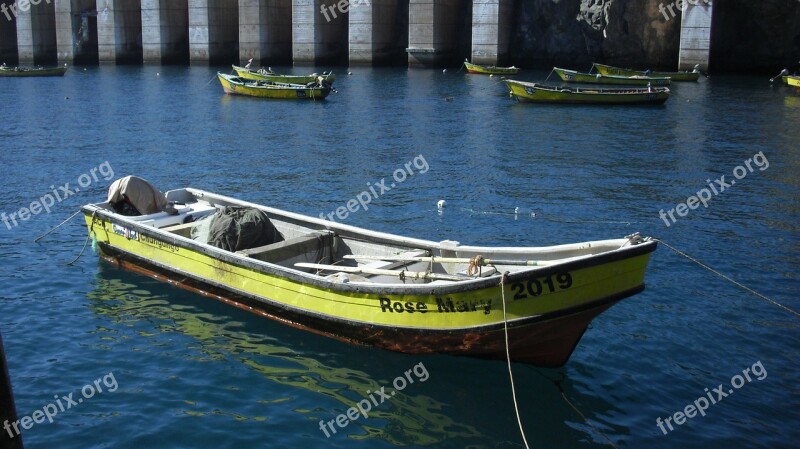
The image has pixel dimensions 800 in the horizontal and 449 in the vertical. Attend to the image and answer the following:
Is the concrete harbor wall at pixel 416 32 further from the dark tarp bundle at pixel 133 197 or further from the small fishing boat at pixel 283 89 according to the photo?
the dark tarp bundle at pixel 133 197

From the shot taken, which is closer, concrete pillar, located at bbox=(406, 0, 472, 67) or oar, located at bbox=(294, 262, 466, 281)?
oar, located at bbox=(294, 262, 466, 281)

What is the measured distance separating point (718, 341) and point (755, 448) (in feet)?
10.4

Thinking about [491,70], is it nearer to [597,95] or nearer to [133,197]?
Answer: [597,95]

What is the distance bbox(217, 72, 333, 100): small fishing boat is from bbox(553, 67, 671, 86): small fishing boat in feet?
56.7

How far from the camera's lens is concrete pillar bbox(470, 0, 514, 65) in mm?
63875

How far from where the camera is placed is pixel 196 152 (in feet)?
97.7

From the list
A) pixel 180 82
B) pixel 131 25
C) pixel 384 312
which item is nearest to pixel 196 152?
pixel 384 312

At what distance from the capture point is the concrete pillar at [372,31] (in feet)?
224

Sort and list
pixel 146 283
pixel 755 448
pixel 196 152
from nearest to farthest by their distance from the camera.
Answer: pixel 755 448 < pixel 146 283 < pixel 196 152

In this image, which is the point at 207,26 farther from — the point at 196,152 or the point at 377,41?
the point at 196,152

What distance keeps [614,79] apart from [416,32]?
2103 cm

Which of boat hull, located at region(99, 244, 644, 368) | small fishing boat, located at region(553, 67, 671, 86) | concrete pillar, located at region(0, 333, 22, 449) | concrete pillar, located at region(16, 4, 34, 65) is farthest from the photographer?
concrete pillar, located at region(16, 4, 34, 65)

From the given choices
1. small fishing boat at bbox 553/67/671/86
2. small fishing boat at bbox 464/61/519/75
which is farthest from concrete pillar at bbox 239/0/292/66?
small fishing boat at bbox 553/67/671/86

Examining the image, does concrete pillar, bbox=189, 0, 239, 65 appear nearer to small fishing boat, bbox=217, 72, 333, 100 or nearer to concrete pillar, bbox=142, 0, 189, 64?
concrete pillar, bbox=142, 0, 189, 64
